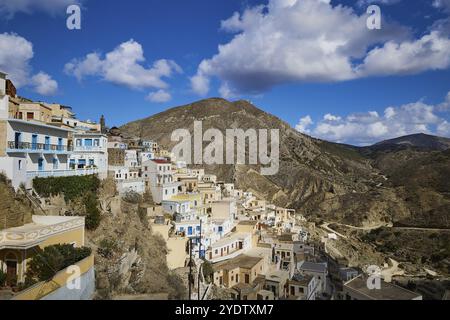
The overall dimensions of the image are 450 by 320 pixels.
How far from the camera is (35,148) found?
59.5ft

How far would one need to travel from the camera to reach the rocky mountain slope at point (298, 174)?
259 ft

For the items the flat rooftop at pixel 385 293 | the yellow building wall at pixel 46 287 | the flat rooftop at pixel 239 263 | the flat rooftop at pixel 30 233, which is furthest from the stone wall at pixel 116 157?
the flat rooftop at pixel 385 293

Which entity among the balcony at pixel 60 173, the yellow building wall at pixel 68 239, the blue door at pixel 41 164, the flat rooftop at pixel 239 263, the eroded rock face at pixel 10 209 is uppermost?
the blue door at pixel 41 164

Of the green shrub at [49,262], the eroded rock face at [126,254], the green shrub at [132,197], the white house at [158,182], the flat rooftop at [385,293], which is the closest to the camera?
the green shrub at [49,262]

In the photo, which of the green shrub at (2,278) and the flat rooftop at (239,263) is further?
the flat rooftop at (239,263)

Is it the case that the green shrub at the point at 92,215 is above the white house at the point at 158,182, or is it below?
below

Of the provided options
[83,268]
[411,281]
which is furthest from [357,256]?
[83,268]

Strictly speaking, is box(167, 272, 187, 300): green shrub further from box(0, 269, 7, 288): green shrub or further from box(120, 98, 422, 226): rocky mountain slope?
box(120, 98, 422, 226): rocky mountain slope

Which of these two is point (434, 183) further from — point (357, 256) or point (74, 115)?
point (74, 115)

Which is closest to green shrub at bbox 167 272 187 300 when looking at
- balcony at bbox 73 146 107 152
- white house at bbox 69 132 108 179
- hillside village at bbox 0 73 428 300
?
hillside village at bbox 0 73 428 300

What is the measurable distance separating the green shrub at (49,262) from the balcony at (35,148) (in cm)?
623

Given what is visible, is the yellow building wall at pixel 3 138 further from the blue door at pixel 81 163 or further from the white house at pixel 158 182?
the white house at pixel 158 182

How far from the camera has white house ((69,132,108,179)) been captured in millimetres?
24375

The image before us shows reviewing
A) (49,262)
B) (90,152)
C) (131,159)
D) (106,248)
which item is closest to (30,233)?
(49,262)
